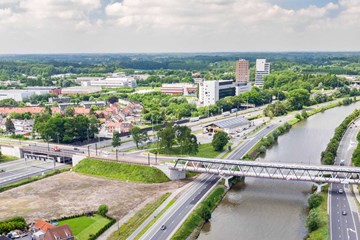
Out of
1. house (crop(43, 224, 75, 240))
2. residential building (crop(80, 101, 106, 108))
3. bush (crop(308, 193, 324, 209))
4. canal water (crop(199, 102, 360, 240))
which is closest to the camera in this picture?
house (crop(43, 224, 75, 240))

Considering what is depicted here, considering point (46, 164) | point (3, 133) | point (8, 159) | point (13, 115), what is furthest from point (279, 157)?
point (13, 115)

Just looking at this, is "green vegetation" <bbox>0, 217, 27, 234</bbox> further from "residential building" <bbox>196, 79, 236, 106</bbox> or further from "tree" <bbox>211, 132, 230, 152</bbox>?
"residential building" <bbox>196, 79, 236, 106</bbox>

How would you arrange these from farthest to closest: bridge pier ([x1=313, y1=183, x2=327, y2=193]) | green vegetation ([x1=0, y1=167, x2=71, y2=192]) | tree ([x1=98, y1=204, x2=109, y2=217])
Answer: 1. green vegetation ([x1=0, y1=167, x2=71, y2=192])
2. bridge pier ([x1=313, y1=183, x2=327, y2=193])
3. tree ([x1=98, y1=204, x2=109, y2=217])

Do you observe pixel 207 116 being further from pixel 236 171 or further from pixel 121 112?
pixel 236 171

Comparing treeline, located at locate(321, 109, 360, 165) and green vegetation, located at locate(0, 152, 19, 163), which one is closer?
treeline, located at locate(321, 109, 360, 165)

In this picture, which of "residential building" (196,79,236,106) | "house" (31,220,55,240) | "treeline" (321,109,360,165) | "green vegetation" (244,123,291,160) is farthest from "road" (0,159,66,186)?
"residential building" (196,79,236,106)

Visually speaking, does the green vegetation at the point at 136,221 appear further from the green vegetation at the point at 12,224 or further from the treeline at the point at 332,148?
the treeline at the point at 332,148

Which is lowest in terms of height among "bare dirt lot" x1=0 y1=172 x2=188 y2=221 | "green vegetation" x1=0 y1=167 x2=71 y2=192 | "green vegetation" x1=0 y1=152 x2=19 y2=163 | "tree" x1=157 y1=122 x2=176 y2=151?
"green vegetation" x1=0 y1=152 x2=19 y2=163
